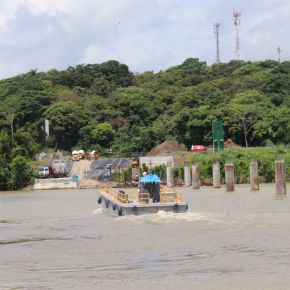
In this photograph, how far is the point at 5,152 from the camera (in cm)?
8206

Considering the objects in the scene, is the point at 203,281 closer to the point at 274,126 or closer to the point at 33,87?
the point at 274,126

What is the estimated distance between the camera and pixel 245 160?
7525 cm

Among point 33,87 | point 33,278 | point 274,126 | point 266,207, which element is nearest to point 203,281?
point 33,278

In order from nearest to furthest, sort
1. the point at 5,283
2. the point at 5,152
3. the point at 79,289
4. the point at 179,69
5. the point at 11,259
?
the point at 79,289 < the point at 5,283 < the point at 11,259 < the point at 5,152 < the point at 179,69

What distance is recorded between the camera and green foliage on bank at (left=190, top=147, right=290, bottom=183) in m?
73.3

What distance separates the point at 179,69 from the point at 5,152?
87.2 metres

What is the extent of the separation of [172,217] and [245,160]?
139 ft

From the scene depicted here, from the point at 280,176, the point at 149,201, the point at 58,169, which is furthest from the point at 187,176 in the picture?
the point at 149,201

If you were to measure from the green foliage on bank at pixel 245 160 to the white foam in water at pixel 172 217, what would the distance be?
3704 centimetres

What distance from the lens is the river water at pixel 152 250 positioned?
1767 cm

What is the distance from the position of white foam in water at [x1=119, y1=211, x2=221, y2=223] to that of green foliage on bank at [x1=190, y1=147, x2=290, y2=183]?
3704cm

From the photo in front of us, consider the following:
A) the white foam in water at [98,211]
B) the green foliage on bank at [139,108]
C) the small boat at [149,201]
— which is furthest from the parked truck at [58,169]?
the small boat at [149,201]

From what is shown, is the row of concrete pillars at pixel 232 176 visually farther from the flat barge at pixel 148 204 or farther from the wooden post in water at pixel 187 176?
the flat barge at pixel 148 204

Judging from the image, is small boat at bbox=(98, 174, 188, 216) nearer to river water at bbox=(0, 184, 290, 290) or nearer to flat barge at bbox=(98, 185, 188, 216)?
flat barge at bbox=(98, 185, 188, 216)
